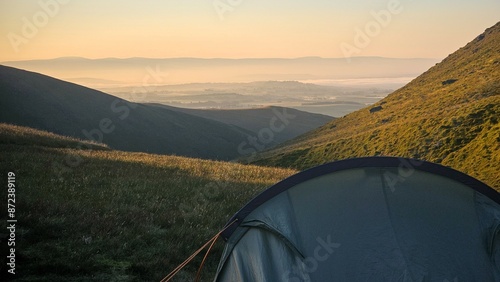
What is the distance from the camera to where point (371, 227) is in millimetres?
7746

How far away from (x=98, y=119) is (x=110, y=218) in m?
103

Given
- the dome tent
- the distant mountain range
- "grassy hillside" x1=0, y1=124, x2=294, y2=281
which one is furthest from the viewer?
the distant mountain range

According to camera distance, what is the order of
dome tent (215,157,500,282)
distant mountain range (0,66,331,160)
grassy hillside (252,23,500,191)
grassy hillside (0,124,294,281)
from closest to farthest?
dome tent (215,157,500,282), grassy hillside (0,124,294,281), grassy hillside (252,23,500,191), distant mountain range (0,66,331,160)

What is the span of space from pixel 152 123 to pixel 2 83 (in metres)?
36.9

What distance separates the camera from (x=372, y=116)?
255 feet

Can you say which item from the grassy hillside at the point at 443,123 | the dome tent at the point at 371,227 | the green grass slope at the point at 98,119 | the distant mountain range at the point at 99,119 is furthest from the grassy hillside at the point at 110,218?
the green grass slope at the point at 98,119

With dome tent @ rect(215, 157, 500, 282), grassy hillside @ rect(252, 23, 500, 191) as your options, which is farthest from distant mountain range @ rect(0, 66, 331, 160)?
dome tent @ rect(215, 157, 500, 282)

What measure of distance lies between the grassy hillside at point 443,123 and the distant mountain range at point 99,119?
4250cm

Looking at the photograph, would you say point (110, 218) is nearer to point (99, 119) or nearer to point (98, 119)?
point (98, 119)

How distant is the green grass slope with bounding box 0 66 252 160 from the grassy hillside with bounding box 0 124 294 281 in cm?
7411

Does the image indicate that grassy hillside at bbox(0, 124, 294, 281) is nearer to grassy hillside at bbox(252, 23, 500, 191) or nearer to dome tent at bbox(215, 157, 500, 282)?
dome tent at bbox(215, 157, 500, 282)

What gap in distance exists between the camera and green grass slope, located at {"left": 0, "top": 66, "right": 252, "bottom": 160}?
9599 centimetres

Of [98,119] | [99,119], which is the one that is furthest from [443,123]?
[99,119]

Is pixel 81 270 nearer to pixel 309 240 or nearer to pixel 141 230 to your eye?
pixel 141 230
